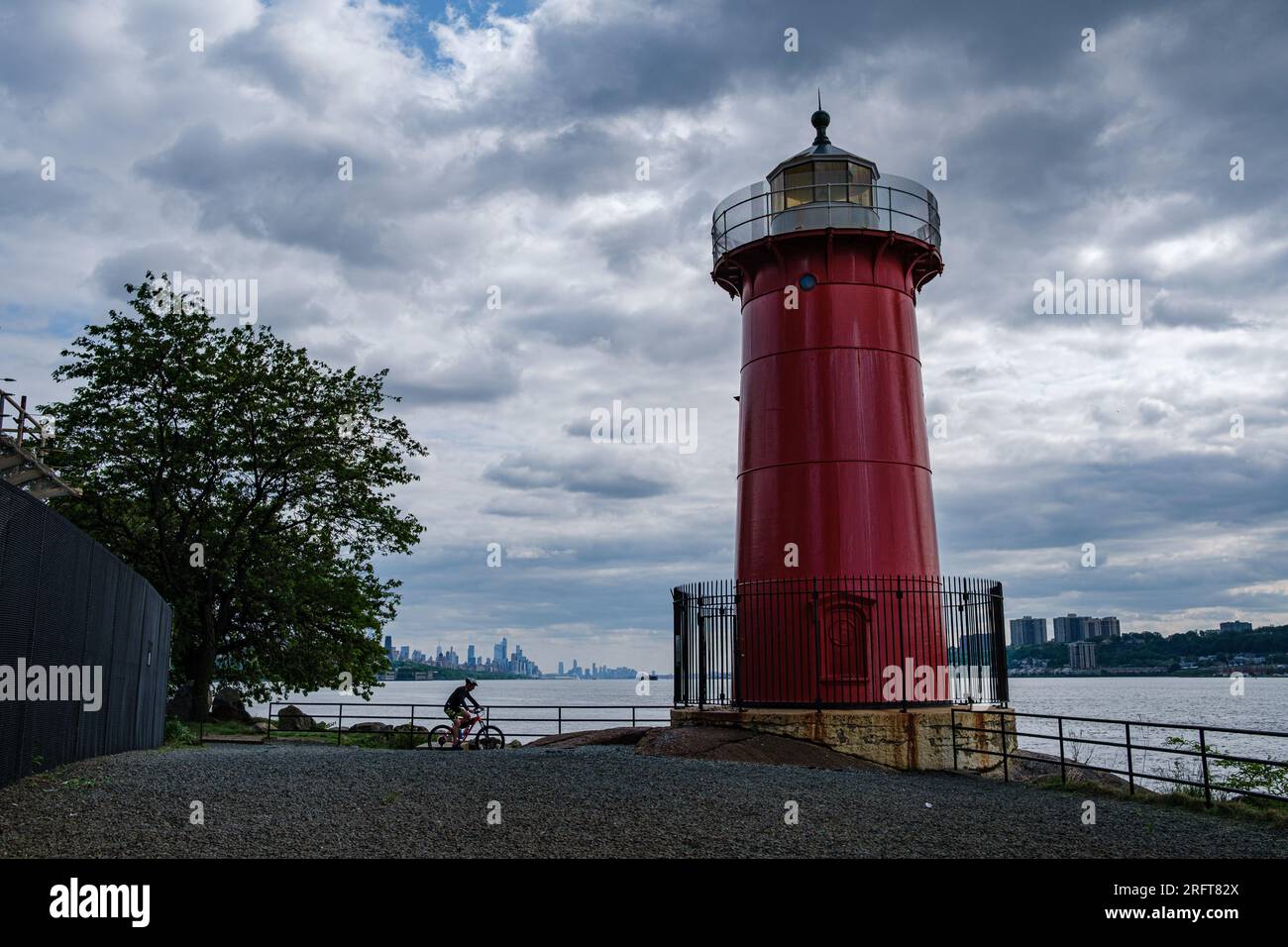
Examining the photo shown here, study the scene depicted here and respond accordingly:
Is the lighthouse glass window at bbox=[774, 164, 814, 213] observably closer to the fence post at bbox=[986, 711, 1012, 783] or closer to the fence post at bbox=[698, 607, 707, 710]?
the fence post at bbox=[698, 607, 707, 710]

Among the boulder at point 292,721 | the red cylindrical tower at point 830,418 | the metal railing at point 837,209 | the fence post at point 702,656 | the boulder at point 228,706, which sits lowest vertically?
the boulder at point 292,721

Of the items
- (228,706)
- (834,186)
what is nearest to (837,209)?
(834,186)

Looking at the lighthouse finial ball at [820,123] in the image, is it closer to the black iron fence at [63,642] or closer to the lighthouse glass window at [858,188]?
the lighthouse glass window at [858,188]

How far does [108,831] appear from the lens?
312 inches

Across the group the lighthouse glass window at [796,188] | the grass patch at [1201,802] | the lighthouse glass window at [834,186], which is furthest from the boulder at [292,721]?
the grass patch at [1201,802]

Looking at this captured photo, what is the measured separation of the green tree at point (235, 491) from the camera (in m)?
24.8

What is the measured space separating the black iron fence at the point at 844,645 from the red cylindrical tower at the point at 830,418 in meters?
0.03

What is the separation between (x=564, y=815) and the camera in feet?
29.9

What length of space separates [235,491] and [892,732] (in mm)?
17585

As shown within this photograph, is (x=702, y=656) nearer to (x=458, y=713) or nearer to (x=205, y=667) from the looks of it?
(x=458, y=713)
